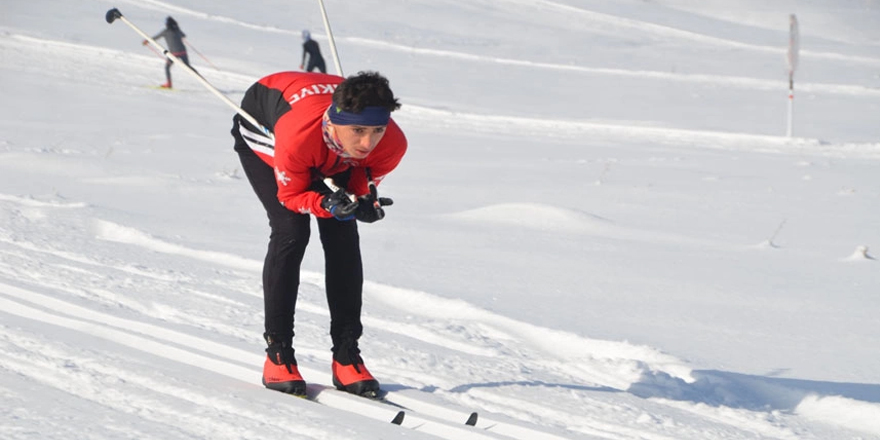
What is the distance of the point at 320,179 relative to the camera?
3197mm

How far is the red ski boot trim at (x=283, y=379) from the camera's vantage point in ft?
10.7

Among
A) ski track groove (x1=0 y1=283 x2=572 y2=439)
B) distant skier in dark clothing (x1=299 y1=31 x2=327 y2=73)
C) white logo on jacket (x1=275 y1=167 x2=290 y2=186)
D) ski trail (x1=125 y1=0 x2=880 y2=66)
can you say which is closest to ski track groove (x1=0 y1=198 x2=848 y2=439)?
ski track groove (x1=0 y1=283 x2=572 y2=439)

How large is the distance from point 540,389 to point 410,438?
819mm

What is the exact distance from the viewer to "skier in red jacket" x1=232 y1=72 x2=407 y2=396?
9.77 ft

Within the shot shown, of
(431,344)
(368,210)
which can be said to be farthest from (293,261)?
(431,344)

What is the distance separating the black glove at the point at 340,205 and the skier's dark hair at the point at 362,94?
26 centimetres

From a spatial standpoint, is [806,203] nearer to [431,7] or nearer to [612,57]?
[612,57]

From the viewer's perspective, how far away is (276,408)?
301 centimetres

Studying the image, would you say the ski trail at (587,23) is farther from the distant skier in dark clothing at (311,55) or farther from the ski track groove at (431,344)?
the ski track groove at (431,344)

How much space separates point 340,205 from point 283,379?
68cm

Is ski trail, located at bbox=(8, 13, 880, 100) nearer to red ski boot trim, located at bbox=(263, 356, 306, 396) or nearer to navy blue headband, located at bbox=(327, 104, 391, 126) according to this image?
red ski boot trim, located at bbox=(263, 356, 306, 396)

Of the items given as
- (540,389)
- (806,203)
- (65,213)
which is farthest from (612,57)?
(540,389)

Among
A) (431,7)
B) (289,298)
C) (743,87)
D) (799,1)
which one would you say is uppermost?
(799,1)

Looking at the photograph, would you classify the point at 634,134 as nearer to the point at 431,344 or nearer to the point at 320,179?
the point at 431,344
